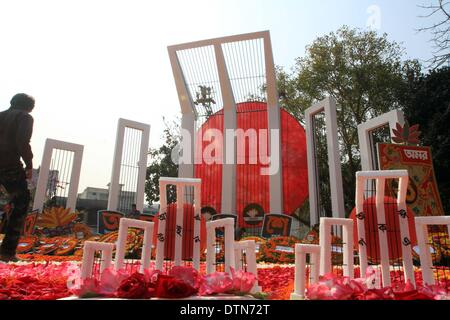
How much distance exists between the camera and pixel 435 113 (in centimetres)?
1541

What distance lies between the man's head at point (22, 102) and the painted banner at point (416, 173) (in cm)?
708

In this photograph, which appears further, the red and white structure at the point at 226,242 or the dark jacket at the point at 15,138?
the dark jacket at the point at 15,138

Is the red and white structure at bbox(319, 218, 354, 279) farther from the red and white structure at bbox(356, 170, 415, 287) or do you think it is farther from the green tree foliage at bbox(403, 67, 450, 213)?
the green tree foliage at bbox(403, 67, 450, 213)

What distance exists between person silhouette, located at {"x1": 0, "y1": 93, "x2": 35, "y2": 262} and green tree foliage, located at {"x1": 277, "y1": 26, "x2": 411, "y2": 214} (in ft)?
53.6

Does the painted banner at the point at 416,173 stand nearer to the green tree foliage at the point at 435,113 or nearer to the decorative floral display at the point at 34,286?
the green tree foliage at the point at 435,113

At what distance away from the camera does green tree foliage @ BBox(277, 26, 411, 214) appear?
18672 mm

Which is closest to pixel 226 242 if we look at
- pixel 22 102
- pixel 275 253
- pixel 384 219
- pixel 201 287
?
pixel 201 287

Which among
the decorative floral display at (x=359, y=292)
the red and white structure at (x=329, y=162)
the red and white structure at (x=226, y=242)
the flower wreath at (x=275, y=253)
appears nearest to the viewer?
the decorative floral display at (x=359, y=292)

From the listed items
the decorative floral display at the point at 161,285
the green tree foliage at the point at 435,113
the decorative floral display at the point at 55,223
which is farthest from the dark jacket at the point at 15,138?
the green tree foliage at the point at 435,113

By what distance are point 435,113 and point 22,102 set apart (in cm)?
1569

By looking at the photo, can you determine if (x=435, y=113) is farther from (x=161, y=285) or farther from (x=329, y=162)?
(x=161, y=285)

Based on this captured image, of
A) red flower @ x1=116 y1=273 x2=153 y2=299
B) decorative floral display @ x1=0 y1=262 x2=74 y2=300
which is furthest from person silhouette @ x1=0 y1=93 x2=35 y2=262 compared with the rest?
red flower @ x1=116 y1=273 x2=153 y2=299

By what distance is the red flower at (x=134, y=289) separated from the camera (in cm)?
156

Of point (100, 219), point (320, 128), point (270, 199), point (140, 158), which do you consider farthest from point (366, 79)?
point (100, 219)
